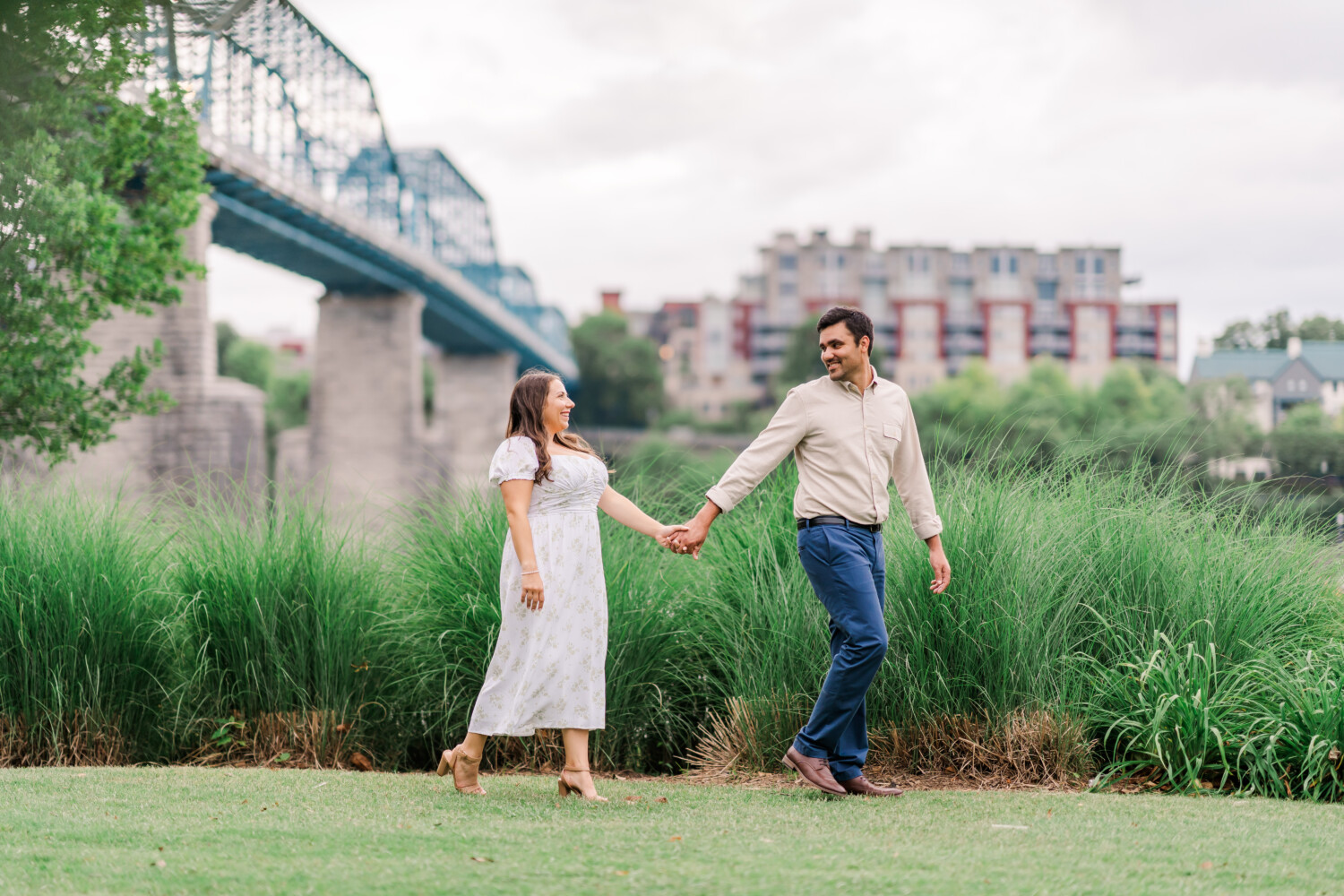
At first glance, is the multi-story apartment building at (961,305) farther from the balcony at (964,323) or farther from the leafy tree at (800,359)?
the leafy tree at (800,359)

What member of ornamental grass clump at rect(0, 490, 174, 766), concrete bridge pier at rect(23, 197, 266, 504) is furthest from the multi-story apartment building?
ornamental grass clump at rect(0, 490, 174, 766)

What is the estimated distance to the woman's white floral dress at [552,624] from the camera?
4785 mm

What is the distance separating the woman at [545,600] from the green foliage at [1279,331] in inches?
423

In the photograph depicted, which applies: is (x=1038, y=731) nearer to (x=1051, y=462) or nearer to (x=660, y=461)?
(x=1051, y=462)

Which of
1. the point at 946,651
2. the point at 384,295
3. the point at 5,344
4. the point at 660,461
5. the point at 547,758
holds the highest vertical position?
the point at 384,295

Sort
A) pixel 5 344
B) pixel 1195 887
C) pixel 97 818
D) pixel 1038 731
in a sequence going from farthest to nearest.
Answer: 1. pixel 5 344
2. pixel 1038 731
3. pixel 97 818
4. pixel 1195 887

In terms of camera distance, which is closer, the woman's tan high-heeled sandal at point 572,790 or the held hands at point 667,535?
the woman's tan high-heeled sandal at point 572,790

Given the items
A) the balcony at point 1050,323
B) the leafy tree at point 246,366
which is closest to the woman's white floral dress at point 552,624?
the leafy tree at point 246,366

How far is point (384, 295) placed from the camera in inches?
1583

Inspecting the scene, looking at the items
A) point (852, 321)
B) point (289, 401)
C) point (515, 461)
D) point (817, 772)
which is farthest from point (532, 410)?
point (289, 401)

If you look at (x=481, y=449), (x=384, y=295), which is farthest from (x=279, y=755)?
(x=481, y=449)

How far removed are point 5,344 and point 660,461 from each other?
554 centimetres

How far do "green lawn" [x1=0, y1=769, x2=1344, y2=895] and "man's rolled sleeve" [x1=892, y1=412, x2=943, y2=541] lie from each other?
42.9 inches

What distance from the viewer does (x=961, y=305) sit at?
406 feet
